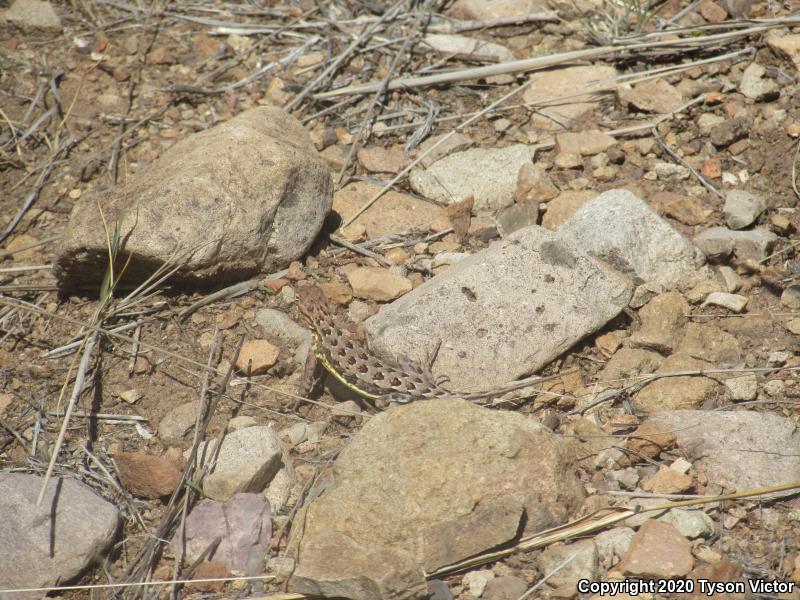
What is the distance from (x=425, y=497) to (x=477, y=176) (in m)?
2.76

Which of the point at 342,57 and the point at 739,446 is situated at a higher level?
the point at 342,57

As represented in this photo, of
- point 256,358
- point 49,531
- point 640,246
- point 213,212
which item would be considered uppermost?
point 213,212

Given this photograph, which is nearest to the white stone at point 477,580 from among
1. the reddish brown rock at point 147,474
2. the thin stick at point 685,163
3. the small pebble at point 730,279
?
the reddish brown rock at point 147,474

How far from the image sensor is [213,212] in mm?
4625

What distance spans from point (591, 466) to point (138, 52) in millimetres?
5321

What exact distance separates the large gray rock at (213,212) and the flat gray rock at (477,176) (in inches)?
32.5

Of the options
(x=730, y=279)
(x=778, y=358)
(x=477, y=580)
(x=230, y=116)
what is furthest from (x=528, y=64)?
(x=477, y=580)

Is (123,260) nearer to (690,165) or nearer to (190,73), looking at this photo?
(190,73)

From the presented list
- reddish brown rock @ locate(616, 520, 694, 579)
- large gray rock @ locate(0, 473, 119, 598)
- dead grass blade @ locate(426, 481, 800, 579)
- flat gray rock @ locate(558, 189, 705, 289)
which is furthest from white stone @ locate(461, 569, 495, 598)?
flat gray rock @ locate(558, 189, 705, 289)

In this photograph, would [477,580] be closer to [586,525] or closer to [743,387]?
[586,525]

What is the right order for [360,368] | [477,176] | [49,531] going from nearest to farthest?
[49,531]
[360,368]
[477,176]

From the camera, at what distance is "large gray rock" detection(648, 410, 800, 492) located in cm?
363

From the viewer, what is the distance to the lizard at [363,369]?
4.38 metres

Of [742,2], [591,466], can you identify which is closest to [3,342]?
[591,466]
